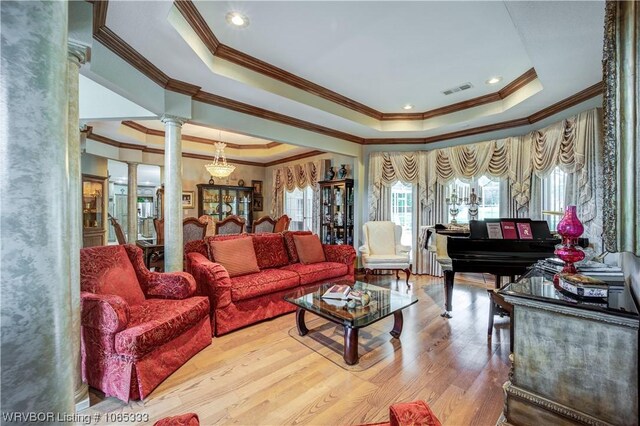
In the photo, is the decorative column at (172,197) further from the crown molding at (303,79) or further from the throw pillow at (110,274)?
the crown molding at (303,79)

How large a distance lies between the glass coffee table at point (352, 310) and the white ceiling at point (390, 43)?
2365 millimetres

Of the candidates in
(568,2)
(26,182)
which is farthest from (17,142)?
(568,2)

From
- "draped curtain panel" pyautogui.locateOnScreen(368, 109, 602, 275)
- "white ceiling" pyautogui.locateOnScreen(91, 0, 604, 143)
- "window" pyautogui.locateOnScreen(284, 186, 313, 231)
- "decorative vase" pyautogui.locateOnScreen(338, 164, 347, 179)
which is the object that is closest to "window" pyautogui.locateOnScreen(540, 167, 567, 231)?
"draped curtain panel" pyautogui.locateOnScreen(368, 109, 602, 275)

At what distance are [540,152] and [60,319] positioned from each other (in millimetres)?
4953

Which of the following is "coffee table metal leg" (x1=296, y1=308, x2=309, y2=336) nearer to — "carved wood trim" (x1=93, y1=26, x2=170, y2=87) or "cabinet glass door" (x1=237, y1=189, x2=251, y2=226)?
"carved wood trim" (x1=93, y1=26, x2=170, y2=87)

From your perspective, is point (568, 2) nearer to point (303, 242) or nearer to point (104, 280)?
point (303, 242)

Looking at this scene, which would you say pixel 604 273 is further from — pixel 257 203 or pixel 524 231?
pixel 257 203

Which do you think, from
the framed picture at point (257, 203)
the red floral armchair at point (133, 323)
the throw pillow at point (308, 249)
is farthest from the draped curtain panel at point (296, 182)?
the red floral armchair at point (133, 323)

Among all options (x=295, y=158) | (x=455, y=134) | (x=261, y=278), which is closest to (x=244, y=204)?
(x=295, y=158)

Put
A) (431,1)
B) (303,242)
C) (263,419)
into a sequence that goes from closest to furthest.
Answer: (263,419) → (431,1) → (303,242)

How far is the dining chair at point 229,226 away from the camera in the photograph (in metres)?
4.86

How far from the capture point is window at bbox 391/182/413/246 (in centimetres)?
559

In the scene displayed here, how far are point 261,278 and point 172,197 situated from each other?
4.36 feet

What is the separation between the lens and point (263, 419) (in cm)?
Result: 176
